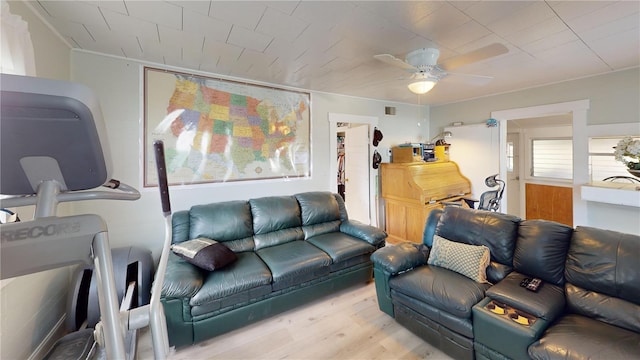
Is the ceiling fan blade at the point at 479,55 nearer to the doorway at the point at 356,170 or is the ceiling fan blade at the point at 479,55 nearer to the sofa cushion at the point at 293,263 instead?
the doorway at the point at 356,170

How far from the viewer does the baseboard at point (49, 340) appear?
5.56ft

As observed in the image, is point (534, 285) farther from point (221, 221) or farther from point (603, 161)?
point (603, 161)

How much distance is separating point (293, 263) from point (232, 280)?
550 mm

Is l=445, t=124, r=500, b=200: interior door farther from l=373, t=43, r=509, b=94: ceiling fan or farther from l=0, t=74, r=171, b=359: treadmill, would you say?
l=0, t=74, r=171, b=359: treadmill

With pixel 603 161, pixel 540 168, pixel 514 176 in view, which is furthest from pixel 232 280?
pixel 540 168

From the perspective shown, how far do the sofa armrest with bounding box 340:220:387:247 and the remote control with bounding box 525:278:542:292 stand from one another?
136 cm

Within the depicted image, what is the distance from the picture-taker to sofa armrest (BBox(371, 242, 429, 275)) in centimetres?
218

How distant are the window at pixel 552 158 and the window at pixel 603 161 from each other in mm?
1222

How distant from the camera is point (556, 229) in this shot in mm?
1922

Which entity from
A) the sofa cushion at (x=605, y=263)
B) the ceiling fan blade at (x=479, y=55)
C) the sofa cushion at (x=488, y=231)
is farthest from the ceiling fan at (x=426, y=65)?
the sofa cushion at (x=605, y=263)

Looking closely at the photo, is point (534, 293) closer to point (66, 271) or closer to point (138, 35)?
point (138, 35)

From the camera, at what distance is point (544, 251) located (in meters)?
1.90

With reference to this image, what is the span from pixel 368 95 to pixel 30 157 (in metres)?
4.03

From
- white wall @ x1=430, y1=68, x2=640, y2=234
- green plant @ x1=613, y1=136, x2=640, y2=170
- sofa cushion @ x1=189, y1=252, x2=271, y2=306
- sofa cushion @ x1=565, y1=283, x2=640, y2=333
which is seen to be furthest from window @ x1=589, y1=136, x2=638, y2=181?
sofa cushion @ x1=189, y1=252, x2=271, y2=306
